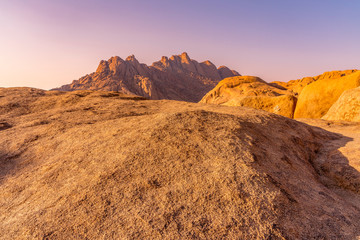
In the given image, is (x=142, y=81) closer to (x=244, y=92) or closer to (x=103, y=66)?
(x=103, y=66)

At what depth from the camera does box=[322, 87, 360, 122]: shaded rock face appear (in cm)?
627

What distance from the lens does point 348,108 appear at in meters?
6.49

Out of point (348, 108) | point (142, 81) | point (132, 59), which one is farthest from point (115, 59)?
point (348, 108)

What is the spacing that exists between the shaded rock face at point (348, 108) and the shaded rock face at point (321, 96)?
1.43 meters

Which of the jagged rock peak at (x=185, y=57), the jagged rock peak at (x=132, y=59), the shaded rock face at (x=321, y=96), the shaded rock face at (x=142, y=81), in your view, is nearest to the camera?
the shaded rock face at (x=321, y=96)

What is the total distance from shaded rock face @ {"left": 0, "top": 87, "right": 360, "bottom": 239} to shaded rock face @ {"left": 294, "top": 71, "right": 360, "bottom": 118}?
6.26 meters

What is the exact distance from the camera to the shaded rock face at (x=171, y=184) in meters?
1.36

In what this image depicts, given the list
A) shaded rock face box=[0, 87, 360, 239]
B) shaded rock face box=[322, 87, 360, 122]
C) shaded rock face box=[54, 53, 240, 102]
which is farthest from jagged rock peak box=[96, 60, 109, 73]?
shaded rock face box=[0, 87, 360, 239]

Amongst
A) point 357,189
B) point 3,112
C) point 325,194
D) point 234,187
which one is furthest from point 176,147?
point 3,112

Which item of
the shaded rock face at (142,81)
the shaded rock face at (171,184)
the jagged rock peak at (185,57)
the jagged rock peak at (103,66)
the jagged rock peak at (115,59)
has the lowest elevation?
the shaded rock face at (171,184)

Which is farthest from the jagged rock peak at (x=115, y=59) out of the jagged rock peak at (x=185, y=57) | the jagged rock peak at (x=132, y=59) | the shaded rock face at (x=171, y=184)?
the shaded rock face at (x=171, y=184)

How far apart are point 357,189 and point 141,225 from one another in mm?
2356

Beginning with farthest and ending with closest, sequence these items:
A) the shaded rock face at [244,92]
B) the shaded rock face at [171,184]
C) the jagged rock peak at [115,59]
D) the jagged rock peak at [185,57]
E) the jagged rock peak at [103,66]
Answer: the jagged rock peak at [185,57]
the jagged rock peak at [115,59]
the jagged rock peak at [103,66]
the shaded rock face at [244,92]
the shaded rock face at [171,184]

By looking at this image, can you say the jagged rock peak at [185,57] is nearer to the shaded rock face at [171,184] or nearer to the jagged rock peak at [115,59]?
the jagged rock peak at [115,59]
